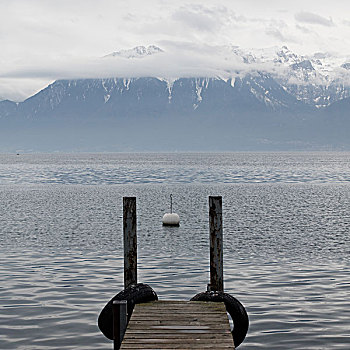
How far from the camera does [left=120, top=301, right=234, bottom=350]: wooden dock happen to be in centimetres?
1309

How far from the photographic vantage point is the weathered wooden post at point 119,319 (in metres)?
15.0

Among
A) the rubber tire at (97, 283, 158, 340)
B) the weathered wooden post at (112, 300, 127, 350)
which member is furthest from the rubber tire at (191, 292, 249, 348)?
the weathered wooden post at (112, 300, 127, 350)

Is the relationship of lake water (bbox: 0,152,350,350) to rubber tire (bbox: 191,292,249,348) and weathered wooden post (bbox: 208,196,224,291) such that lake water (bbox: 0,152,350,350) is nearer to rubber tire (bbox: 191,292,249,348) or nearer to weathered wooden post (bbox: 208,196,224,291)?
rubber tire (bbox: 191,292,249,348)

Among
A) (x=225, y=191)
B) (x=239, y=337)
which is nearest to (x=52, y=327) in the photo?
(x=239, y=337)

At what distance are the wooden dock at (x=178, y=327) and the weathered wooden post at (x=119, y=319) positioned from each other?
0.26 metres

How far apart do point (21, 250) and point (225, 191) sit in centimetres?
5515

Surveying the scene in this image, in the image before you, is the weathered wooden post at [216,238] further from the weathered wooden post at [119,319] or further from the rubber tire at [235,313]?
the weathered wooden post at [119,319]

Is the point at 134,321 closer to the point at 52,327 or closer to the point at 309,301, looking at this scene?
the point at 52,327

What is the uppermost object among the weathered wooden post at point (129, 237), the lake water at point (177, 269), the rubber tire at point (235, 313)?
the weathered wooden post at point (129, 237)

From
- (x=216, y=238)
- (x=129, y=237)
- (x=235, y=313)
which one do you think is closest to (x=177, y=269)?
(x=129, y=237)

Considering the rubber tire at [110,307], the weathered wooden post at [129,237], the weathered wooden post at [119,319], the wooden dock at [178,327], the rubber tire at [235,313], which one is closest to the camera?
the wooden dock at [178,327]

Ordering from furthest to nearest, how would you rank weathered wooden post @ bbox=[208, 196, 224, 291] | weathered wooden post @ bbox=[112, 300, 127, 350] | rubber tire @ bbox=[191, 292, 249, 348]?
1. weathered wooden post @ bbox=[208, 196, 224, 291]
2. rubber tire @ bbox=[191, 292, 249, 348]
3. weathered wooden post @ bbox=[112, 300, 127, 350]

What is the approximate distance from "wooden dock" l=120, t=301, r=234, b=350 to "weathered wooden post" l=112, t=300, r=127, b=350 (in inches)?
10.1

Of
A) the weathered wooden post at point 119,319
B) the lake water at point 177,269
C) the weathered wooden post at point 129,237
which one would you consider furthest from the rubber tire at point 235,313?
the weathered wooden post at point 129,237
